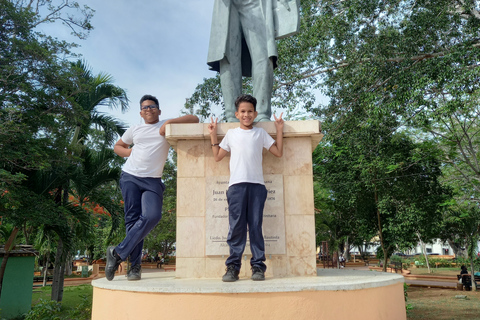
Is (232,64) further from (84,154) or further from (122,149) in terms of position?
(84,154)

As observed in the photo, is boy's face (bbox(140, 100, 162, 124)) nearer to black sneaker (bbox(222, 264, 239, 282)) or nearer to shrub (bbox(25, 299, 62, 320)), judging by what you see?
black sneaker (bbox(222, 264, 239, 282))

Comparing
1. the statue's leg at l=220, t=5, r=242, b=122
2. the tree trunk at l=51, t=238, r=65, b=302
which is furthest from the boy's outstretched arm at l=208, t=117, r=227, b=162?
the tree trunk at l=51, t=238, r=65, b=302

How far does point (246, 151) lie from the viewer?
12.4 feet

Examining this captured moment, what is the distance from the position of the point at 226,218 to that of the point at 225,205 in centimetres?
13

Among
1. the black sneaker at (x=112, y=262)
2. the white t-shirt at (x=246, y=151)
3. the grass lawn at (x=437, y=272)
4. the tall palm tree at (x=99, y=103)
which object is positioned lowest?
the grass lawn at (x=437, y=272)

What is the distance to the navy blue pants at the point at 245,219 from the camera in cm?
366

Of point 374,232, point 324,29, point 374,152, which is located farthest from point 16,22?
point 374,232

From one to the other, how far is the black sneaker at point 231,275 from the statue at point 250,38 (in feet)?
5.84

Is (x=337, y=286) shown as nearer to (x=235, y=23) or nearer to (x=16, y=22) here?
(x=235, y=23)

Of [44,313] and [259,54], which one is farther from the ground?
[259,54]

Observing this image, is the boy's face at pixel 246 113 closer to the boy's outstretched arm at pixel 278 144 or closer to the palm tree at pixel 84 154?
the boy's outstretched arm at pixel 278 144

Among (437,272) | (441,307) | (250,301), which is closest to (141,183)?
(250,301)

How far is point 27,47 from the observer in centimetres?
906

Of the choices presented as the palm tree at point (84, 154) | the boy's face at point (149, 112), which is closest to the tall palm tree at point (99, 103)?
the palm tree at point (84, 154)
